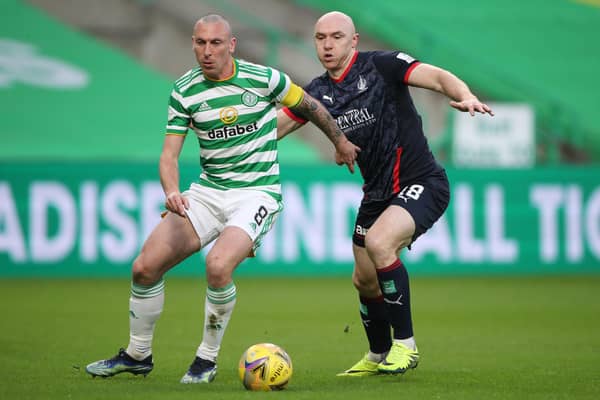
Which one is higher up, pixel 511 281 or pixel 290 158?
pixel 290 158

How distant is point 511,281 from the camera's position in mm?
16453

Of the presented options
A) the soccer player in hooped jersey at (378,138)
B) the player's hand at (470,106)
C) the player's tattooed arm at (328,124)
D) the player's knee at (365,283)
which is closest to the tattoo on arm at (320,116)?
the player's tattooed arm at (328,124)

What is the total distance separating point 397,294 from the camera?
7.56m

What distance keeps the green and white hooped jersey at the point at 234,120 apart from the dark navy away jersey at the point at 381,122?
0.54m

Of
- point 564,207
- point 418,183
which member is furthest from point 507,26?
point 418,183

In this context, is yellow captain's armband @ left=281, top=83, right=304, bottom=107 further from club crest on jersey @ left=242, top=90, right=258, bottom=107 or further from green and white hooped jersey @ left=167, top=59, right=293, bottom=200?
club crest on jersey @ left=242, top=90, right=258, bottom=107

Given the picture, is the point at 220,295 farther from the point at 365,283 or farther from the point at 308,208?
the point at 308,208

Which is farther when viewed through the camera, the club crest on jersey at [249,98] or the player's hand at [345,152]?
the player's hand at [345,152]

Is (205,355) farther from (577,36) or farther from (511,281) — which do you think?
(577,36)

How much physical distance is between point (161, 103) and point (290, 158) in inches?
105

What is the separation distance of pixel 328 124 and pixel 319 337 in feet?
10.3

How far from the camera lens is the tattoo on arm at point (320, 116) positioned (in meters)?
7.63

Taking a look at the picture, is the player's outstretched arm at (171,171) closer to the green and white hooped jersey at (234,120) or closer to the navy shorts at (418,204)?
the green and white hooped jersey at (234,120)

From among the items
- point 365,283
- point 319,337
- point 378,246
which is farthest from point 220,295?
point 319,337
